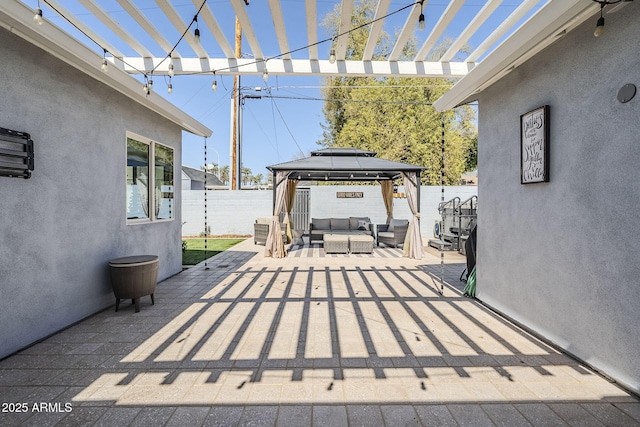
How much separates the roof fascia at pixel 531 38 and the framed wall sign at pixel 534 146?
0.57 m

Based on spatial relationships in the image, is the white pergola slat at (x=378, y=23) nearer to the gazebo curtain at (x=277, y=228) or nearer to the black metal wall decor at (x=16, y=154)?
the black metal wall decor at (x=16, y=154)

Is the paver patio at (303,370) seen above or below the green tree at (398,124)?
below

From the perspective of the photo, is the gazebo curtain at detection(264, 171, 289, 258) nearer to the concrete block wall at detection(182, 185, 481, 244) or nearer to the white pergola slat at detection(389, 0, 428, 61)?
the concrete block wall at detection(182, 185, 481, 244)

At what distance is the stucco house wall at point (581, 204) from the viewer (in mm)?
2182

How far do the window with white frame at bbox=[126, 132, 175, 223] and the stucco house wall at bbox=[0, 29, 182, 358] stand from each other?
229 millimetres

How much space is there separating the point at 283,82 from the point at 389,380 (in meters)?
14.6

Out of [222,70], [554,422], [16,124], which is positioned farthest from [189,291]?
[554,422]

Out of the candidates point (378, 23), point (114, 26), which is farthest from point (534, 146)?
point (114, 26)

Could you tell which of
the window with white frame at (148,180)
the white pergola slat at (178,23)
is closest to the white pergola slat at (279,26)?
the white pergola slat at (178,23)

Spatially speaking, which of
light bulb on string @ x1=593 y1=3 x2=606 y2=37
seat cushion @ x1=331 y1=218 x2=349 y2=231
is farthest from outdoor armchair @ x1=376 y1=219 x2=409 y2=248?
light bulb on string @ x1=593 y1=3 x2=606 y2=37

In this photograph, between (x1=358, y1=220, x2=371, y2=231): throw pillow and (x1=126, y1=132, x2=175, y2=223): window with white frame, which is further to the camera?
(x1=358, y1=220, x2=371, y2=231): throw pillow

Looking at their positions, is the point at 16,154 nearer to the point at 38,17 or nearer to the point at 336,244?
the point at 38,17

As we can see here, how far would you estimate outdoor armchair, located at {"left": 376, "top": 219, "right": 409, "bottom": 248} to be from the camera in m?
9.09

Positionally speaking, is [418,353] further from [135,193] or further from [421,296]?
[135,193]
